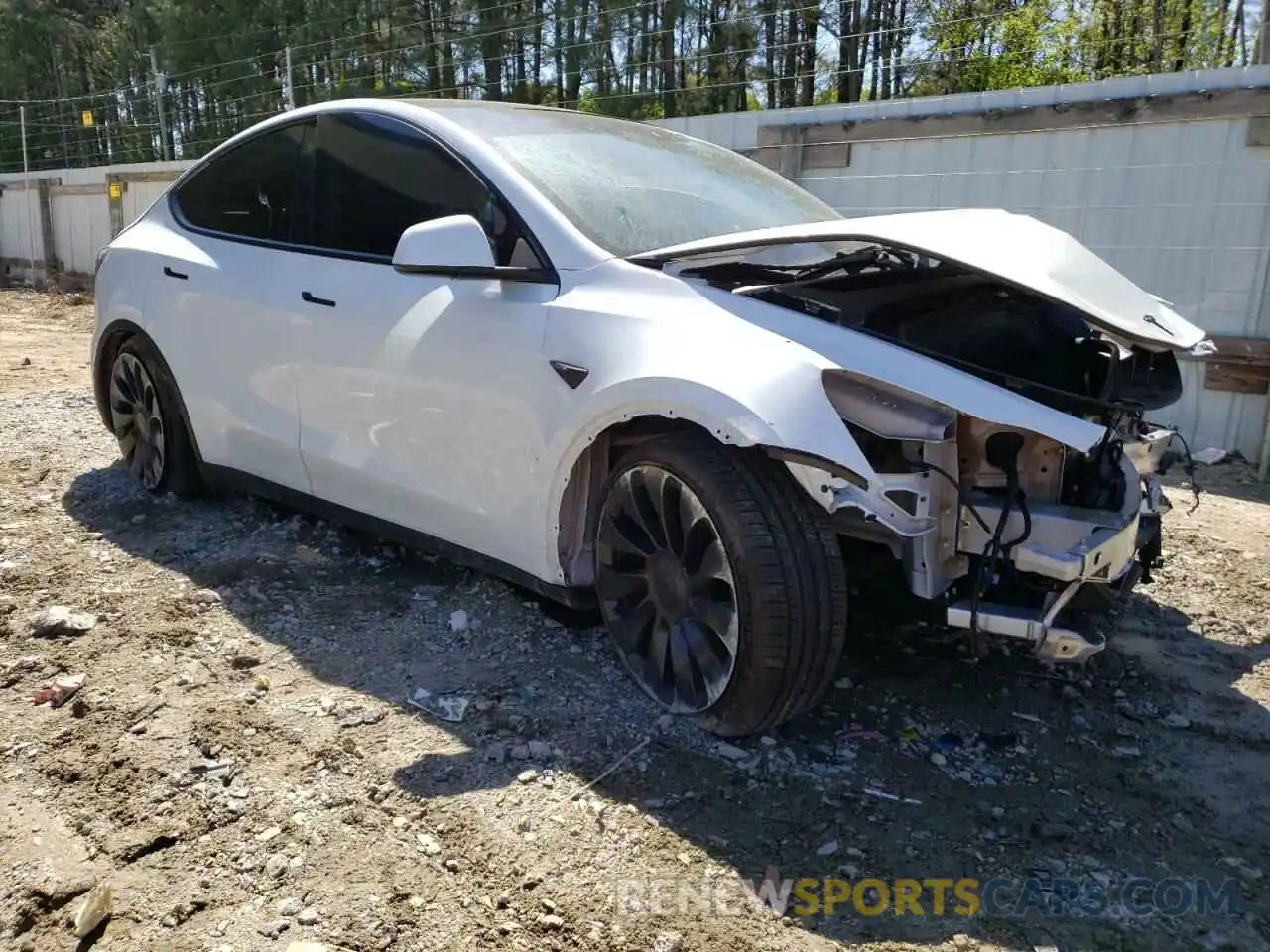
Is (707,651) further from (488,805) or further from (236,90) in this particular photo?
(236,90)

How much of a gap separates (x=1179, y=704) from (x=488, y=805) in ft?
6.89

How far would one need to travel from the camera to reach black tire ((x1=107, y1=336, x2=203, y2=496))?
14.8ft

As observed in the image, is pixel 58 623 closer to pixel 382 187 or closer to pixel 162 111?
pixel 382 187

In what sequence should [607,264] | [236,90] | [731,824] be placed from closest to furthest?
1. [731,824]
2. [607,264]
3. [236,90]

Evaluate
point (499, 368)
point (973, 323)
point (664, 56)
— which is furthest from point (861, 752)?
point (664, 56)

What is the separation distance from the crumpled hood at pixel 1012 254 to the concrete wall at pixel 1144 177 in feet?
12.0

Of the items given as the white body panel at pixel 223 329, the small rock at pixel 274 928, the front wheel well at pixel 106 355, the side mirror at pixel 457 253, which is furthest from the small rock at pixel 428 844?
the front wheel well at pixel 106 355

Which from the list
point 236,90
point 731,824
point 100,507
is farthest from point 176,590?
point 236,90

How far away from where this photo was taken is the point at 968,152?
714cm

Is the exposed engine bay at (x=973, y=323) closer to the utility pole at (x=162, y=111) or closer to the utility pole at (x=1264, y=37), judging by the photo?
the utility pole at (x=1264, y=37)

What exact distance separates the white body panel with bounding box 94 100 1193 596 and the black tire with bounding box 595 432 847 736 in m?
0.13

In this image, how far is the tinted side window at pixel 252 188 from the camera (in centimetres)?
398

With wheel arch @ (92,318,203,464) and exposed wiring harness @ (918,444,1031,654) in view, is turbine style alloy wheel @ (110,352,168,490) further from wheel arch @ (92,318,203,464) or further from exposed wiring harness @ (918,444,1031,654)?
exposed wiring harness @ (918,444,1031,654)

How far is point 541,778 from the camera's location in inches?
105
